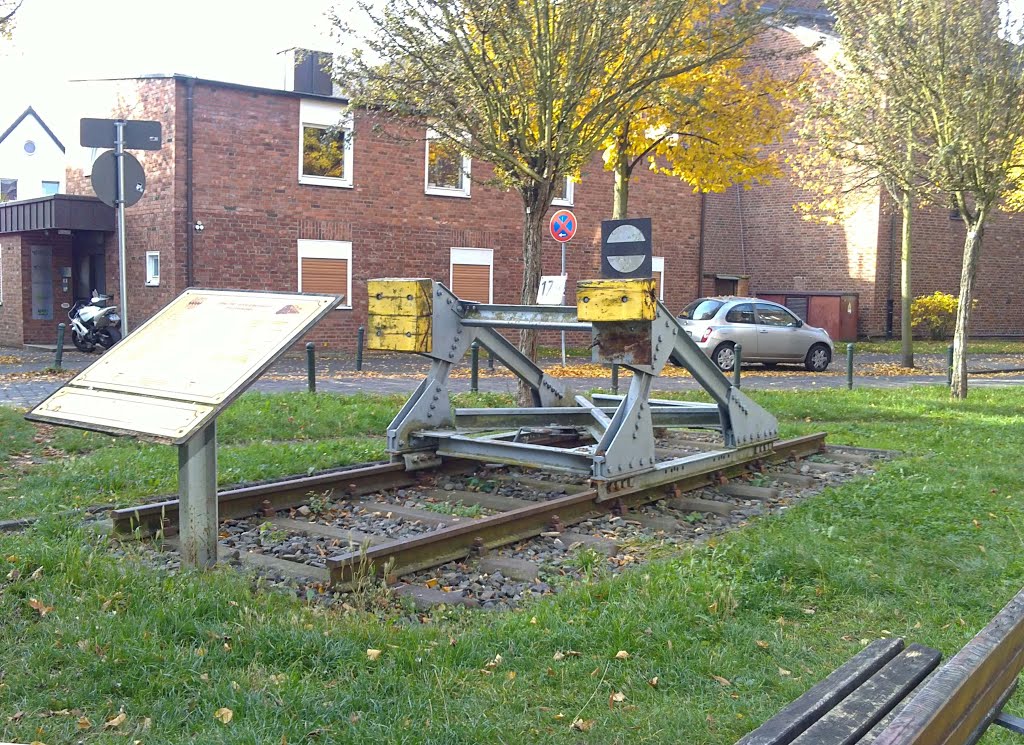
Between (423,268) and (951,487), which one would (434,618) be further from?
(423,268)

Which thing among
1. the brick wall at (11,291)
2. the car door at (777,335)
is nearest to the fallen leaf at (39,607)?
the car door at (777,335)

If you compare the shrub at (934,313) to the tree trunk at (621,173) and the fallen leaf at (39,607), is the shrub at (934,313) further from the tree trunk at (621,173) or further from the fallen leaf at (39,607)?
the fallen leaf at (39,607)

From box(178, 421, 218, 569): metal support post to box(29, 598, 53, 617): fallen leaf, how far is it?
2.36 feet

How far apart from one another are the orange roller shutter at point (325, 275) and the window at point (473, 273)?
298 cm

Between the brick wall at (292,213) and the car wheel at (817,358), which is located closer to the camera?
the brick wall at (292,213)

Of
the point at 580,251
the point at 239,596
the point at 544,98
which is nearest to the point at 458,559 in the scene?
the point at 239,596

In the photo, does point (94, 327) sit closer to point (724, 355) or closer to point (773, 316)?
point (724, 355)

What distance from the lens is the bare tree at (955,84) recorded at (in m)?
13.3

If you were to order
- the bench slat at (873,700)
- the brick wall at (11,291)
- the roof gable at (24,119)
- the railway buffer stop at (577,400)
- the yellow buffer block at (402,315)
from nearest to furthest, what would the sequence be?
the bench slat at (873,700)
the railway buffer stop at (577,400)
the yellow buffer block at (402,315)
the brick wall at (11,291)
the roof gable at (24,119)

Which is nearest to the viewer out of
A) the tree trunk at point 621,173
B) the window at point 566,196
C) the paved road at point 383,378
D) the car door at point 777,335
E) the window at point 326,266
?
the paved road at point 383,378

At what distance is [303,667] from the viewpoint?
4.06m

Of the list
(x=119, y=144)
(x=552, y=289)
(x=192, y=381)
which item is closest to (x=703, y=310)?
(x=552, y=289)

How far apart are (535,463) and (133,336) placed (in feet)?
10.3

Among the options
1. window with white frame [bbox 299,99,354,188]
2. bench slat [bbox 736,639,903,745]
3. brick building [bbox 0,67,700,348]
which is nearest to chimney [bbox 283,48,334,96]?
window with white frame [bbox 299,99,354,188]
